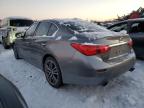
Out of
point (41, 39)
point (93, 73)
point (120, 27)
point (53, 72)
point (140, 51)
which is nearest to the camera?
point (93, 73)

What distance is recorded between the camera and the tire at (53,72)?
14.6 feet

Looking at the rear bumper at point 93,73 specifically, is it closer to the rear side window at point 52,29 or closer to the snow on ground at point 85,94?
the snow on ground at point 85,94

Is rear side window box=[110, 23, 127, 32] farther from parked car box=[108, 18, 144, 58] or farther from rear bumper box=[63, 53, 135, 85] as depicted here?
rear bumper box=[63, 53, 135, 85]

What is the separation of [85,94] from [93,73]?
2.71ft

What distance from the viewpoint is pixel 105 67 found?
3.77m

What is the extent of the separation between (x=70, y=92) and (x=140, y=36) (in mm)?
3054

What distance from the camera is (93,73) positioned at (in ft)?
12.2

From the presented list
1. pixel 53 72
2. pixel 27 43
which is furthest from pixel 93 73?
pixel 27 43

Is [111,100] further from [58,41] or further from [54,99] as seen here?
[58,41]

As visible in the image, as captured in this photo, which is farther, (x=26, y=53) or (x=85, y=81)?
(x=26, y=53)

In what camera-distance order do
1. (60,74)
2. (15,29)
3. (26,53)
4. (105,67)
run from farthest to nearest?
1. (15,29)
2. (26,53)
3. (60,74)
4. (105,67)

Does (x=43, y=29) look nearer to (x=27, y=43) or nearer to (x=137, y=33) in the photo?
(x=27, y=43)

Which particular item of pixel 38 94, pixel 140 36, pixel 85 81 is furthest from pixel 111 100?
pixel 140 36

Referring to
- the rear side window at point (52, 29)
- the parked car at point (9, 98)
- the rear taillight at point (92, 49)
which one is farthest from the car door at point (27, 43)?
the parked car at point (9, 98)
